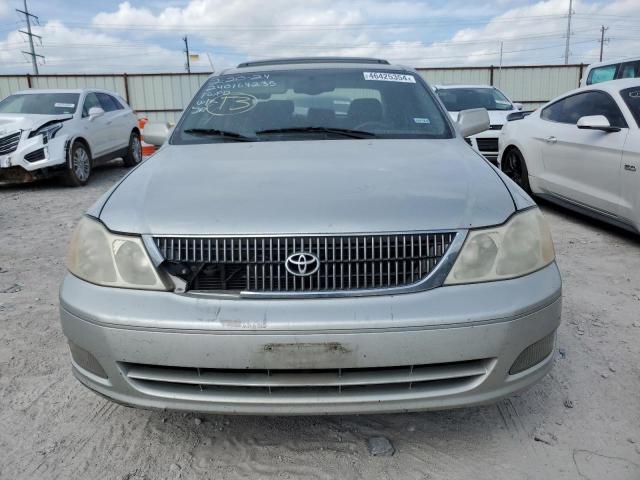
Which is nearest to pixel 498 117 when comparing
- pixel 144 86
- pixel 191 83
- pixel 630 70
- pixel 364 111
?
pixel 630 70

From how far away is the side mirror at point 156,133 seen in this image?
3313 mm

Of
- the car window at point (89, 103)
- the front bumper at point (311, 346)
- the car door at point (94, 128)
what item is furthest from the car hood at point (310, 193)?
the car window at point (89, 103)

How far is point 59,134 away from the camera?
26.7 ft

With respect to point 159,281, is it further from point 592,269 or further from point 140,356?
point 592,269

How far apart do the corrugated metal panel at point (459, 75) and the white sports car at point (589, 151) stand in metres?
14.2

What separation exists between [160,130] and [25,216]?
13.3ft

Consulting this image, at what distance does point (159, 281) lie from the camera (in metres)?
1.85

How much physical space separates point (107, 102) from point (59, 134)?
211 cm

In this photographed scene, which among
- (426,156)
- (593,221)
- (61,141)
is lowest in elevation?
(593,221)

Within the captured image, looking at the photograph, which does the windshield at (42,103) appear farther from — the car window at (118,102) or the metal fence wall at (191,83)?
the metal fence wall at (191,83)

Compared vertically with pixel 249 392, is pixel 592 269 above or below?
below

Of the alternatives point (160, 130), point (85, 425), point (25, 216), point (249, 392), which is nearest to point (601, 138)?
point (160, 130)

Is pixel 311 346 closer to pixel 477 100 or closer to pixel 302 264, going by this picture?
pixel 302 264

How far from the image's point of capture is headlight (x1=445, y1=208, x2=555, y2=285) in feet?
6.08
